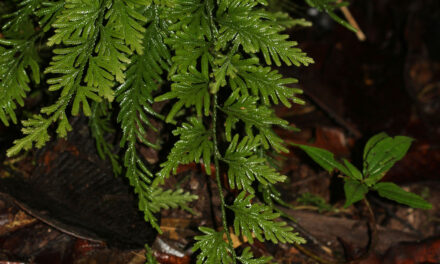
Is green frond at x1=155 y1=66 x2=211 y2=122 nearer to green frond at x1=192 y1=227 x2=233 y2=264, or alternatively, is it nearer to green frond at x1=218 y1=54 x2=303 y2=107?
green frond at x1=218 y1=54 x2=303 y2=107

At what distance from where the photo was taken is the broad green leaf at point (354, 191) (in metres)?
2.38

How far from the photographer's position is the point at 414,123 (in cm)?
382

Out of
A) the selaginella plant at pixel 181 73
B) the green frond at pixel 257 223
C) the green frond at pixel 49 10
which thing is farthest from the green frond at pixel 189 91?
the green frond at pixel 49 10

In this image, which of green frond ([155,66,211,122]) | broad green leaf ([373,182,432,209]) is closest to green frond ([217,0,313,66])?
green frond ([155,66,211,122])

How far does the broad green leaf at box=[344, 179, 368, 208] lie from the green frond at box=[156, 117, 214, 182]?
102cm

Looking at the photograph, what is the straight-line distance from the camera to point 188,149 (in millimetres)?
1729

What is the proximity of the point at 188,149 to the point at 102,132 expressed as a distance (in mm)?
777

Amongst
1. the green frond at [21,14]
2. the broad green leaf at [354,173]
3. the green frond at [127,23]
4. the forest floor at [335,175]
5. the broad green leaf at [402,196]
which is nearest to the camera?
the green frond at [127,23]

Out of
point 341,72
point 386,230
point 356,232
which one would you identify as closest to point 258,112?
point 356,232

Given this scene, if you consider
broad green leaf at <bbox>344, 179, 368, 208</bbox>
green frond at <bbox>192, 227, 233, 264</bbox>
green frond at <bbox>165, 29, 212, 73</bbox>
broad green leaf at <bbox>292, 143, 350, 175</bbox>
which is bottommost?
broad green leaf at <bbox>344, 179, 368, 208</bbox>

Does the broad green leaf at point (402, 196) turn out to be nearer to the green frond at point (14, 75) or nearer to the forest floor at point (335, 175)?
the forest floor at point (335, 175)

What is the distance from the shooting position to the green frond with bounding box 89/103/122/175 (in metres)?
2.22

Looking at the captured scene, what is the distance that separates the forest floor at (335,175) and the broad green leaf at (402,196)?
0.43 metres

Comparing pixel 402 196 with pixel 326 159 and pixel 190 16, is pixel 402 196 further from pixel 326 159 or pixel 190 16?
pixel 190 16
